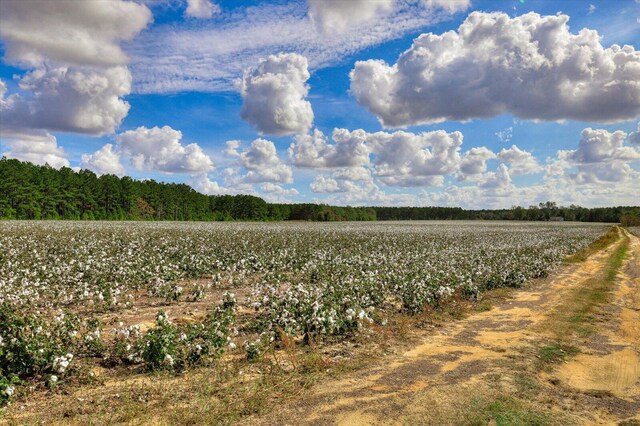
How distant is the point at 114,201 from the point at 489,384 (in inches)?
4872

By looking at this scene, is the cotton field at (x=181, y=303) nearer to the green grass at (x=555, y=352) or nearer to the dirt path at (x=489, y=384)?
the dirt path at (x=489, y=384)

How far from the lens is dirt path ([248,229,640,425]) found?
6.84 metres

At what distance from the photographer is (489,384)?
814 cm

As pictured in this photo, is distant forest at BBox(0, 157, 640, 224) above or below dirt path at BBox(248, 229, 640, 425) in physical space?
above

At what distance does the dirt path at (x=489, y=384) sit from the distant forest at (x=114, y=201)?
108 meters

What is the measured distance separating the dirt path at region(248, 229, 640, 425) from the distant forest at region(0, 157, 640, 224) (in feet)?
356

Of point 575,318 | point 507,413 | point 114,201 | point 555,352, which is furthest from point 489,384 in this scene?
point 114,201

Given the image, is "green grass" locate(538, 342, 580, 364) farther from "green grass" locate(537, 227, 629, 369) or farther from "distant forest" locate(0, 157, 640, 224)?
"distant forest" locate(0, 157, 640, 224)

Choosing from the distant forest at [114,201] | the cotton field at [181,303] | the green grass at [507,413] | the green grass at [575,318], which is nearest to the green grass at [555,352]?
the green grass at [575,318]

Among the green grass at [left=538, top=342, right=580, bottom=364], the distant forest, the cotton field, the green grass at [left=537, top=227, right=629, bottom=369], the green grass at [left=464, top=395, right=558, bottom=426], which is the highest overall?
the distant forest

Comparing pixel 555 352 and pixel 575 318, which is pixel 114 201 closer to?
pixel 575 318

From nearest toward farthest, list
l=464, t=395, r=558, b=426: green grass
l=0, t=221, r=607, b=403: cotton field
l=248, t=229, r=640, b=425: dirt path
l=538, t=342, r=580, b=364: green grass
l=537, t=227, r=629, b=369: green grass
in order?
l=464, t=395, r=558, b=426: green grass
l=248, t=229, r=640, b=425: dirt path
l=0, t=221, r=607, b=403: cotton field
l=538, t=342, r=580, b=364: green grass
l=537, t=227, r=629, b=369: green grass

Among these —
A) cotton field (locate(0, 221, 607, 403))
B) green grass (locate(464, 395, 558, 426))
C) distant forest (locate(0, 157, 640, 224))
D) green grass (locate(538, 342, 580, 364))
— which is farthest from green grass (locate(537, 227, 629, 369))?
distant forest (locate(0, 157, 640, 224))

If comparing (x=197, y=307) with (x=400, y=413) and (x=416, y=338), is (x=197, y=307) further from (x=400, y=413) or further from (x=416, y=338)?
(x=400, y=413)
